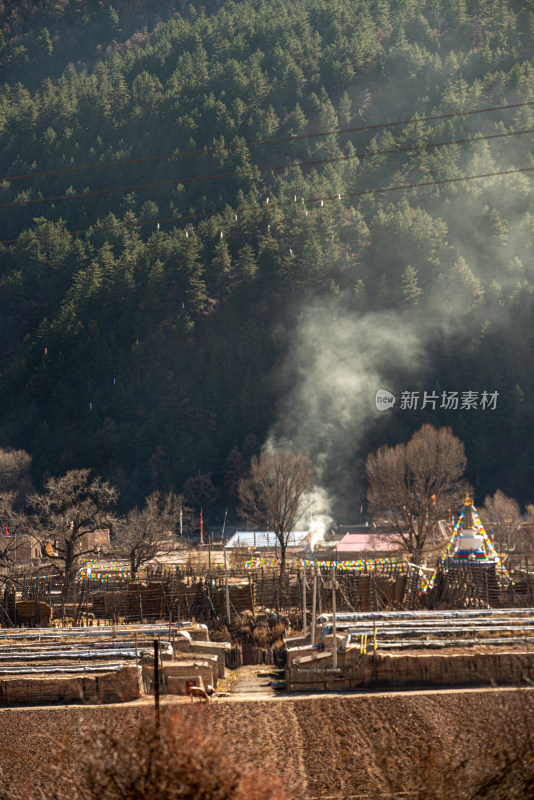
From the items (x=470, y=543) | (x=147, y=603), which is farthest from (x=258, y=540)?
(x=147, y=603)

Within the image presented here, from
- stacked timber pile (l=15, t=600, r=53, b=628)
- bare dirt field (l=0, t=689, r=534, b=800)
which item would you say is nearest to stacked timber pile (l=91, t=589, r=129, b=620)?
stacked timber pile (l=15, t=600, r=53, b=628)

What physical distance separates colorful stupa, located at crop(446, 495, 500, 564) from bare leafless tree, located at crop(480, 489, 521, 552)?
637 inches

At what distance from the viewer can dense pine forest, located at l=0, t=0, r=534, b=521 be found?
98438 millimetres

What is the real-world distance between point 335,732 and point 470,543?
23.1m

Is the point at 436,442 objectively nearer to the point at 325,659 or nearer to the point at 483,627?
the point at 483,627

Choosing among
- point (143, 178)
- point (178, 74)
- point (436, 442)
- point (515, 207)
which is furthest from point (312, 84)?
point (436, 442)

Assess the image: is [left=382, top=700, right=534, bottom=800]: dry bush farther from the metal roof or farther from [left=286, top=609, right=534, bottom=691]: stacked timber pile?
the metal roof

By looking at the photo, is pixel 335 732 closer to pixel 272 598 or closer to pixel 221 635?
pixel 221 635

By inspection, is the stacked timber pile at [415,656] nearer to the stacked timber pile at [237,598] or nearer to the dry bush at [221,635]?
the dry bush at [221,635]

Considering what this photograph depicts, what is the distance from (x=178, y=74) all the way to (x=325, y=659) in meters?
164

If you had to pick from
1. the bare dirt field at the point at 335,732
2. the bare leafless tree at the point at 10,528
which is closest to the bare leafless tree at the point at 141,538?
the bare leafless tree at the point at 10,528

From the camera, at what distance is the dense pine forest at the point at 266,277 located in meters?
98.4

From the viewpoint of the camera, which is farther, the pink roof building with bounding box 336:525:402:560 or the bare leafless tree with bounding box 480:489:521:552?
the bare leafless tree with bounding box 480:489:521:552

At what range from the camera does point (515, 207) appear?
404 feet
